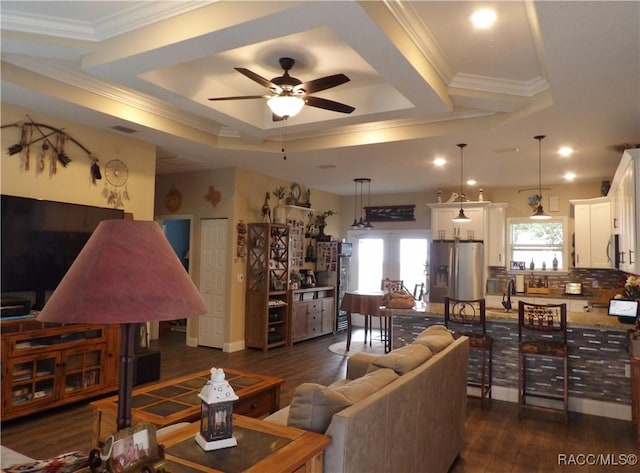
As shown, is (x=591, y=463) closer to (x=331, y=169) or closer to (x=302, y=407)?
(x=302, y=407)

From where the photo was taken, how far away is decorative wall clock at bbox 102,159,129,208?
488 cm

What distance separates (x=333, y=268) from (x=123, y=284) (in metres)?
7.44

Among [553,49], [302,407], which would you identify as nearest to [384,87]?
[553,49]

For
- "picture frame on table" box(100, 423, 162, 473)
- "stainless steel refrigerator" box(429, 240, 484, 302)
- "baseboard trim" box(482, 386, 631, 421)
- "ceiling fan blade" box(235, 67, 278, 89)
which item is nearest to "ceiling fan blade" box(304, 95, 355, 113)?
"ceiling fan blade" box(235, 67, 278, 89)

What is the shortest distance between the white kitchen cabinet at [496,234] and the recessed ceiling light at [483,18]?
5190 millimetres

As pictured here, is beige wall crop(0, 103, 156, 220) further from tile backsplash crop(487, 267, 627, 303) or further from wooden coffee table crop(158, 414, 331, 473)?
tile backsplash crop(487, 267, 627, 303)

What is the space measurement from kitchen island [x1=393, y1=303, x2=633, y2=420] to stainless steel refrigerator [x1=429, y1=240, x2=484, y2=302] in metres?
2.71

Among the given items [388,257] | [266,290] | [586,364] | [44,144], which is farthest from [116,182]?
[388,257]

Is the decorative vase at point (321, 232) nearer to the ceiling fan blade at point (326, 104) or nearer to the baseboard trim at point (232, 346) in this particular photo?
the baseboard trim at point (232, 346)

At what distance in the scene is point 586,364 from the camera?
14.2 ft

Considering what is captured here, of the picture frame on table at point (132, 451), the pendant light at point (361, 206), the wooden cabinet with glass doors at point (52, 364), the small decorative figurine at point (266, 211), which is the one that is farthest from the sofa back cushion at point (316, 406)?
the pendant light at point (361, 206)

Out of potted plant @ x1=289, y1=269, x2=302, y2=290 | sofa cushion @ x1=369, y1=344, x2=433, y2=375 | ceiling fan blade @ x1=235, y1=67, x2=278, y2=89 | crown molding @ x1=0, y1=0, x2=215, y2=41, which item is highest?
crown molding @ x1=0, y1=0, x2=215, y2=41

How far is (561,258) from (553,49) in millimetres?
5640

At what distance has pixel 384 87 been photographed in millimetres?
4242
